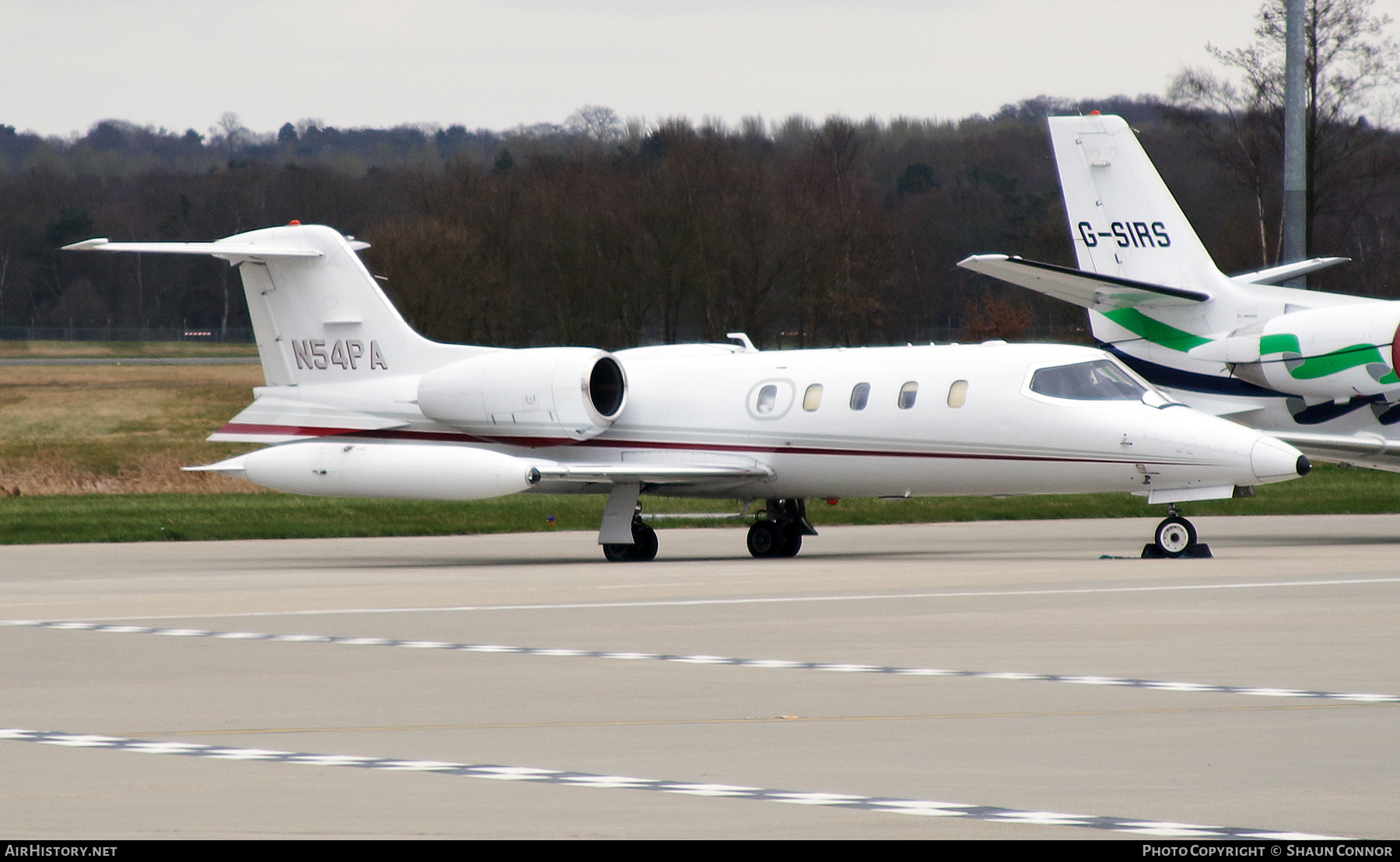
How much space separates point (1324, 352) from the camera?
85.8ft

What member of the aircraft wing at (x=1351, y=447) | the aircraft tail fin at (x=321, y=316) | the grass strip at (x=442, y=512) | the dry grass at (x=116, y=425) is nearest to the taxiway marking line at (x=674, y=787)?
the aircraft tail fin at (x=321, y=316)

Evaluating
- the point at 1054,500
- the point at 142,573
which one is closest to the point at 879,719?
the point at 142,573

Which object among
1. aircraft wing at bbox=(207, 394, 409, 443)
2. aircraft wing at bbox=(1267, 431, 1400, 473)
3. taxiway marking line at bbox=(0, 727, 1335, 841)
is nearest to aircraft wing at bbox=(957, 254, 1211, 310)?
aircraft wing at bbox=(1267, 431, 1400, 473)

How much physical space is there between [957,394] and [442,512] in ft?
41.3

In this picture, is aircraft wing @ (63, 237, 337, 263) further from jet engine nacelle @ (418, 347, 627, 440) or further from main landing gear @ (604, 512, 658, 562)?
main landing gear @ (604, 512, 658, 562)

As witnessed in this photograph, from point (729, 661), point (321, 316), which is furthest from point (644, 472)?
point (729, 661)

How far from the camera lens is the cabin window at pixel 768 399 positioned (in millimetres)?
24109

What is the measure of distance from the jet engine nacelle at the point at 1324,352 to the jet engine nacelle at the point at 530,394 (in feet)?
31.5

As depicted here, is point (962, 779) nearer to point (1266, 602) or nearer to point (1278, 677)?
point (1278, 677)

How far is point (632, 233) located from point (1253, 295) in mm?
39832

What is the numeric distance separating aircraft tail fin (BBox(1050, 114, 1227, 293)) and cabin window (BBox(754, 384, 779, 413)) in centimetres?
788

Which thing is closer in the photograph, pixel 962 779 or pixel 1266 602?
pixel 962 779

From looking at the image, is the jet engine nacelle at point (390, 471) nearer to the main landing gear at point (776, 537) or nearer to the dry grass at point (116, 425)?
the main landing gear at point (776, 537)

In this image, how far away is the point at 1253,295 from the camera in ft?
91.8
